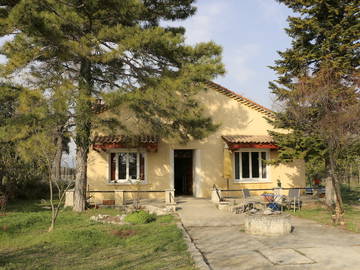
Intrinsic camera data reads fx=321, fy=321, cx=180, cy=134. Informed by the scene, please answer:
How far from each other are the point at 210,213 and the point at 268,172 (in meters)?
7.08

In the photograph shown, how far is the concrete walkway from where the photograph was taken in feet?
20.7

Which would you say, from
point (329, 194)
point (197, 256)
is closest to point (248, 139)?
point (329, 194)

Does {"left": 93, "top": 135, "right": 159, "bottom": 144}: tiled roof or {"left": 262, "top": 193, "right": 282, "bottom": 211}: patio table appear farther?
{"left": 93, "top": 135, "right": 159, "bottom": 144}: tiled roof

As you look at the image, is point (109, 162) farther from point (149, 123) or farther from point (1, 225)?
point (1, 225)

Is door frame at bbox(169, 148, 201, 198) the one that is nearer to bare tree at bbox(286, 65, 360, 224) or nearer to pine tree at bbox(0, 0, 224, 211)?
pine tree at bbox(0, 0, 224, 211)

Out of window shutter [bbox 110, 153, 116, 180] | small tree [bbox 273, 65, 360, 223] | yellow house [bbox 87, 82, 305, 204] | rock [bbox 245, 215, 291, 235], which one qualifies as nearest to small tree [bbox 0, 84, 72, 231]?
yellow house [bbox 87, 82, 305, 204]

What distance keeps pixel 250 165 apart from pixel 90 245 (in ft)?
39.4

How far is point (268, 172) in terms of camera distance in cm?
1856

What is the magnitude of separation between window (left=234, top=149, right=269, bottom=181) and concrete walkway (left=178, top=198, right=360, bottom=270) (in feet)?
22.1

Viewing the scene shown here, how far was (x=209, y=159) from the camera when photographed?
18.1 meters

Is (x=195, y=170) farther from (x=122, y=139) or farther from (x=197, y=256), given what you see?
(x=197, y=256)

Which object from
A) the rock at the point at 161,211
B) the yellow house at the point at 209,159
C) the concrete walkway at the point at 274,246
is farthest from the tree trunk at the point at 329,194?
the rock at the point at 161,211

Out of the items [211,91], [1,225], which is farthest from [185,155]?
[1,225]

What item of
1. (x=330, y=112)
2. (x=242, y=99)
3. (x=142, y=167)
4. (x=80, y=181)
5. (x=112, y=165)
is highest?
(x=242, y=99)
